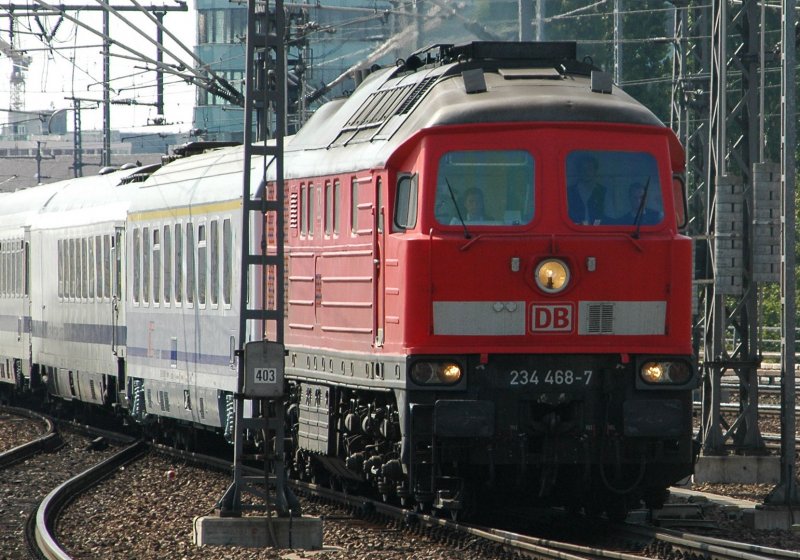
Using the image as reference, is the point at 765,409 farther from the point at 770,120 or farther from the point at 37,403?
the point at 770,120

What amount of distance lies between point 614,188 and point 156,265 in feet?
29.8

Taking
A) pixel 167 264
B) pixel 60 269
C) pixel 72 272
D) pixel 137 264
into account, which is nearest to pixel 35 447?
pixel 137 264

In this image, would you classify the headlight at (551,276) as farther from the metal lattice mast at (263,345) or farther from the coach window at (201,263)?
the coach window at (201,263)

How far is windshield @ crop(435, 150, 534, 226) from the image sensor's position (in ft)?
43.2

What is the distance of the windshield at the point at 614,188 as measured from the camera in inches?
525

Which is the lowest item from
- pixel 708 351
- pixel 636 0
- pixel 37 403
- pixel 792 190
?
pixel 37 403

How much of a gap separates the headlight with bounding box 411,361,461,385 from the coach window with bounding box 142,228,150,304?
30.3 feet

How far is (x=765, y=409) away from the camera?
27.4m

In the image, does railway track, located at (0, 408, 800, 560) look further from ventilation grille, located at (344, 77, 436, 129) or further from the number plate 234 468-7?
ventilation grille, located at (344, 77, 436, 129)

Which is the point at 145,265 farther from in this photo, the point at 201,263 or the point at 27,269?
the point at 27,269

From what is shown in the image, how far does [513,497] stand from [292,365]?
258 centimetres

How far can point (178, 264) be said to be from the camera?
Result: 20172 millimetres

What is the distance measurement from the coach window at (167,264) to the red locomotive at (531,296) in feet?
23.2

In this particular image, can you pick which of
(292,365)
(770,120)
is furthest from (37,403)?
(770,120)
